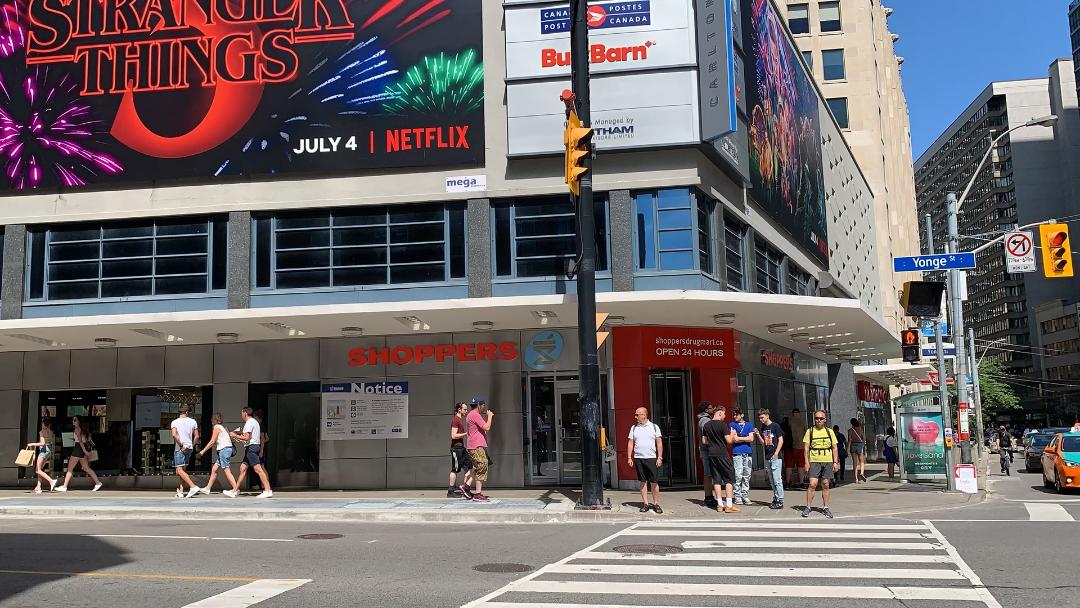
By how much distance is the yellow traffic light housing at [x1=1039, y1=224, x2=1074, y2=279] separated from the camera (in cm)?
2081

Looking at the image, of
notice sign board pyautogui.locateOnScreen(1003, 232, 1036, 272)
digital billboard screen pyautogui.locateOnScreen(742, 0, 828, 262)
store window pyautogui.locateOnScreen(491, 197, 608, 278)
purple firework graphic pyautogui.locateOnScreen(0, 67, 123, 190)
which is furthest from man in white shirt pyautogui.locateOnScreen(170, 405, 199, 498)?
notice sign board pyautogui.locateOnScreen(1003, 232, 1036, 272)

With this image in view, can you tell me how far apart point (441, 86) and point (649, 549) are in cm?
1324

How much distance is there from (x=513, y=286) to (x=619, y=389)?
3.27 m

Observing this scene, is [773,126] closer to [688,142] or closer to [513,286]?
[688,142]

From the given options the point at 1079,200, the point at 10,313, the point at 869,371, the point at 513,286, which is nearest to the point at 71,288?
the point at 10,313

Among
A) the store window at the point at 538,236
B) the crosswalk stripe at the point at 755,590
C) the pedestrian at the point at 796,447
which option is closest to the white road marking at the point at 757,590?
Answer: the crosswalk stripe at the point at 755,590

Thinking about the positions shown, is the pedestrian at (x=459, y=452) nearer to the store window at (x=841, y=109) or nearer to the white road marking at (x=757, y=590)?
the white road marking at (x=757, y=590)

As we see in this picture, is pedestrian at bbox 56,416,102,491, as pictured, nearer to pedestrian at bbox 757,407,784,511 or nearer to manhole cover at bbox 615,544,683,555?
manhole cover at bbox 615,544,683,555

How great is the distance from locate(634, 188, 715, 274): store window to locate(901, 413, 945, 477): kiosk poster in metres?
7.13

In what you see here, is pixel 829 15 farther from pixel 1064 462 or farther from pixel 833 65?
pixel 1064 462

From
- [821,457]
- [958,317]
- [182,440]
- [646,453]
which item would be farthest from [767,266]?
[182,440]

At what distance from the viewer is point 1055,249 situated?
21.2 metres

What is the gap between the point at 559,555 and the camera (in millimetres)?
10367

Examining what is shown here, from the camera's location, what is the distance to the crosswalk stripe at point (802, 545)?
10789 mm
